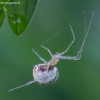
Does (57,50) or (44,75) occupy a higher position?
(44,75)

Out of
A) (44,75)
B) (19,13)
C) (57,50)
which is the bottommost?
(57,50)

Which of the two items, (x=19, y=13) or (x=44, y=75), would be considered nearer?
(x=19, y=13)

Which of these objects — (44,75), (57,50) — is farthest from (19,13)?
(57,50)

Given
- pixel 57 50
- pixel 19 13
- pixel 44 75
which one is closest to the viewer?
pixel 19 13

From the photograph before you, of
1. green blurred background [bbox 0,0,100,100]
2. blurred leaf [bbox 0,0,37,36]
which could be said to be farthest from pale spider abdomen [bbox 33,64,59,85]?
green blurred background [bbox 0,0,100,100]

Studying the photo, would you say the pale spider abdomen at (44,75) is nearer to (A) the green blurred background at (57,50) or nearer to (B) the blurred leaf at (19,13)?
(B) the blurred leaf at (19,13)

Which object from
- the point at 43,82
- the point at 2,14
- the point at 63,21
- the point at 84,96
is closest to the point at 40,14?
the point at 63,21

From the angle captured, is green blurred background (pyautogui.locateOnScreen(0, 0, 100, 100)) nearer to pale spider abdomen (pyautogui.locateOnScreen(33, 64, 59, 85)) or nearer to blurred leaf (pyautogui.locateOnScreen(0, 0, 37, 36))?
pale spider abdomen (pyautogui.locateOnScreen(33, 64, 59, 85))

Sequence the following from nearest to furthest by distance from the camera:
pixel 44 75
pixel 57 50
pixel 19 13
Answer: pixel 19 13, pixel 44 75, pixel 57 50

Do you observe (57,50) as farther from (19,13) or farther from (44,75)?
(19,13)
